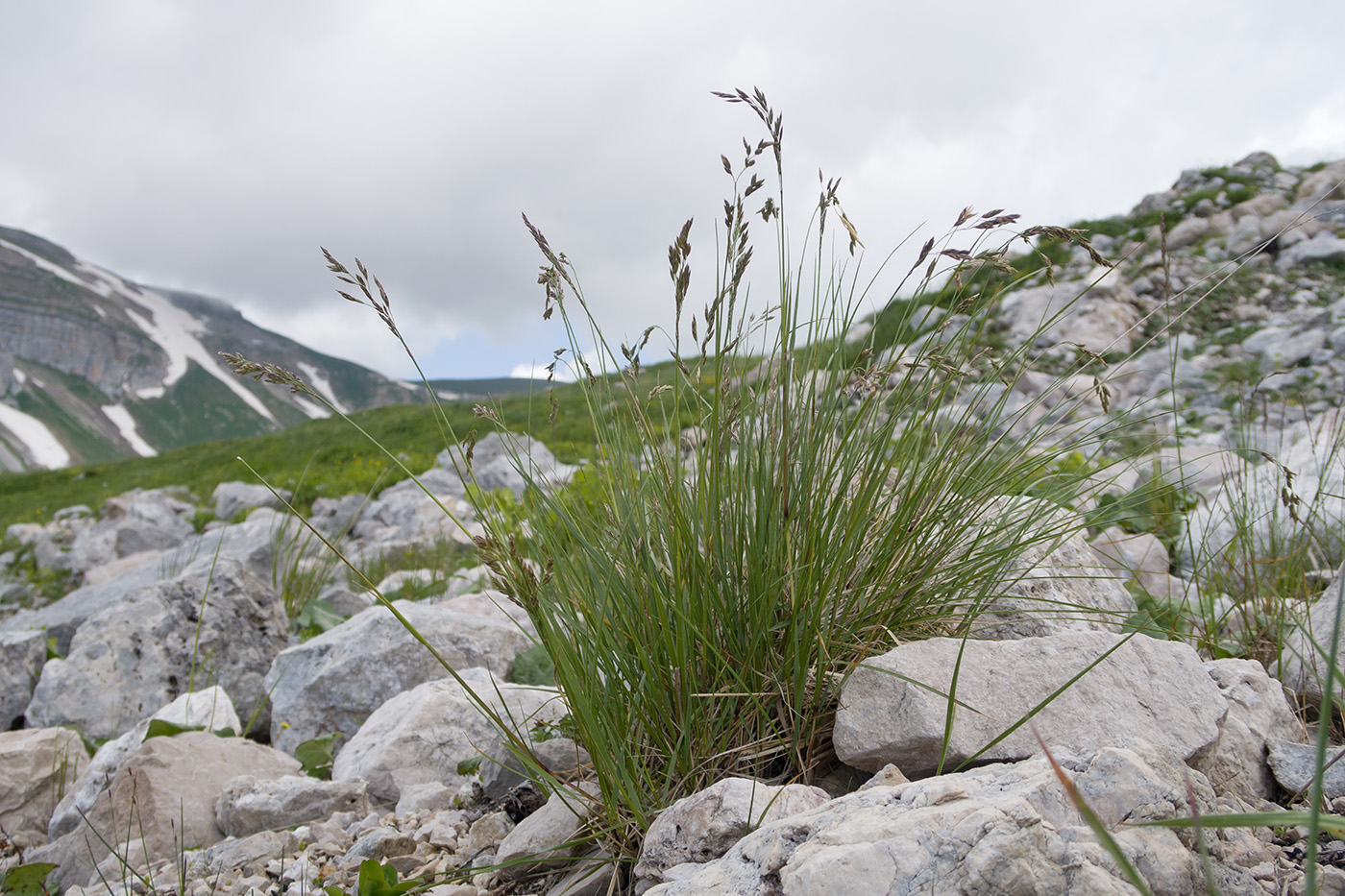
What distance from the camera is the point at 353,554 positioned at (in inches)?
326

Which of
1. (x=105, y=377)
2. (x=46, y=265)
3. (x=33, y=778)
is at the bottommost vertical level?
(x=33, y=778)

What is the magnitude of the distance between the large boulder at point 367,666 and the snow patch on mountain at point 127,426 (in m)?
134

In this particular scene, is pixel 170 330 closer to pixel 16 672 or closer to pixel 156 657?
pixel 16 672

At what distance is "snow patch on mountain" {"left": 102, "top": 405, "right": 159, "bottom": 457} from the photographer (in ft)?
386

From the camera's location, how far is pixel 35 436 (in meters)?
110

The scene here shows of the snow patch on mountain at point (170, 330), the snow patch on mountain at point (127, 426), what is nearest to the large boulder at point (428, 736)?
the snow patch on mountain at point (127, 426)

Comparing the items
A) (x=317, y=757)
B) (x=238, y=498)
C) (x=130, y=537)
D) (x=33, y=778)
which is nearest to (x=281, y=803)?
(x=317, y=757)

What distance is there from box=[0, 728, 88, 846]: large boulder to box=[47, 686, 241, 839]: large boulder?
54mm

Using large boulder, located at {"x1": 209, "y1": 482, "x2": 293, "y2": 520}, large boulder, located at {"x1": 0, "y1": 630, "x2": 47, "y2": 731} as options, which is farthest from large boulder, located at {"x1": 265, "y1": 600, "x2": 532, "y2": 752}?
large boulder, located at {"x1": 209, "y1": 482, "x2": 293, "y2": 520}

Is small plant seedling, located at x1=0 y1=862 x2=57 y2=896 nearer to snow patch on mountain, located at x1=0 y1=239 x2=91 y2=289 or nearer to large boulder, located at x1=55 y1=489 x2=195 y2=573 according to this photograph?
large boulder, located at x1=55 y1=489 x2=195 y2=573

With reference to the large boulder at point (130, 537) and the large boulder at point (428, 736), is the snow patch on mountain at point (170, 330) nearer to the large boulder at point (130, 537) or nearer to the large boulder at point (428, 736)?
the large boulder at point (130, 537)

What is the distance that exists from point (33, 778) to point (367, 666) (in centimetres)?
131

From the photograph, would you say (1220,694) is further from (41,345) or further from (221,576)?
(41,345)

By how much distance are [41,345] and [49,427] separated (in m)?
20.6
